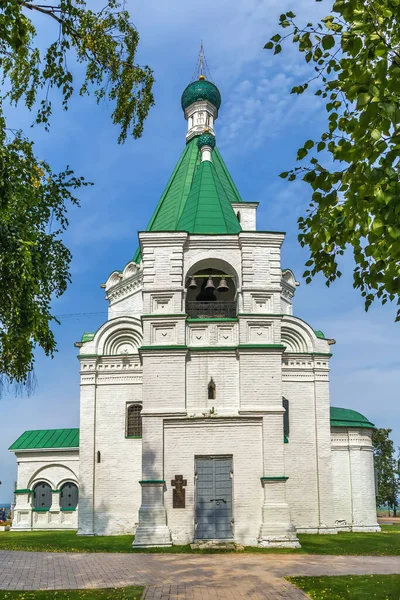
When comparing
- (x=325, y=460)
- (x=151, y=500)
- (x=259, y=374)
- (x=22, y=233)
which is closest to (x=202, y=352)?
(x=259, y=374)

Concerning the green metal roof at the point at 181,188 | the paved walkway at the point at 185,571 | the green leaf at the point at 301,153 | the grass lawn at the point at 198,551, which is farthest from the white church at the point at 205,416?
the green leaf at the point at 301,153

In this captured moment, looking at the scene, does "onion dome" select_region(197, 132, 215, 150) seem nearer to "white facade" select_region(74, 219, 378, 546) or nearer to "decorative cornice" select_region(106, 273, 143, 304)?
"decorative cornice" select_region(106, 273, 143, 304)

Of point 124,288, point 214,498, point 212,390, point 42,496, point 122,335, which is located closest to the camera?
point 214,498

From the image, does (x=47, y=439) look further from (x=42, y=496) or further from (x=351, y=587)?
(x=351, y=587)

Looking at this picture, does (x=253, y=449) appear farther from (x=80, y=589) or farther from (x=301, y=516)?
(x=80, y=589)

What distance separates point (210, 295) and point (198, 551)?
20.8 ft

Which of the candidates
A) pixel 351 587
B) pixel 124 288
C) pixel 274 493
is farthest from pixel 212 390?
pixel 124 288

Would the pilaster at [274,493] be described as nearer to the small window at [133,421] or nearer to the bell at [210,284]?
the bell at [210,284]

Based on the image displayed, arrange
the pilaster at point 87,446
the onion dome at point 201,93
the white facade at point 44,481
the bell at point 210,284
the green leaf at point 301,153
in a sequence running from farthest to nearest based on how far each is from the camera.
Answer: the onion dome at point 201,93 < the white facade at point 44,481 < the pilaster at point 87,446 < the bell at point 210,284 < the green leaf at point 301,153

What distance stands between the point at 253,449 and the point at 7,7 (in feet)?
34.0

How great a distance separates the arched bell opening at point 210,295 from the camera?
15.0 meters

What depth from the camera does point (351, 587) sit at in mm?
8664

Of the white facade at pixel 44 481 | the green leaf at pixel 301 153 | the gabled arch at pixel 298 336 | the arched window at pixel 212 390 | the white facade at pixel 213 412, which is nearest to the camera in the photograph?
the green leaf at pixel 301 153

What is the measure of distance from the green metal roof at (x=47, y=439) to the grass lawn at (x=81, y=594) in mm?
11903
